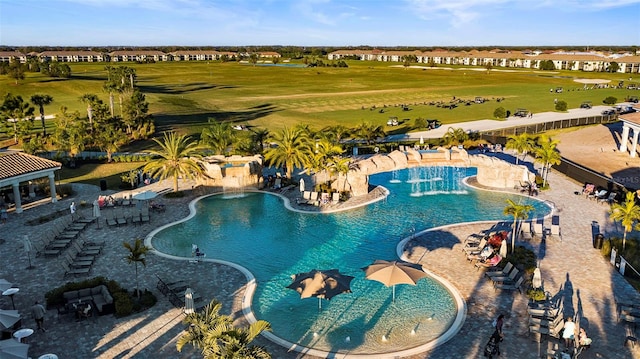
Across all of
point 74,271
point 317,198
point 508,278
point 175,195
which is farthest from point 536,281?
point 175,195

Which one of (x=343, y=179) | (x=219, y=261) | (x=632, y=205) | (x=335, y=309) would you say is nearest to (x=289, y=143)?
(x=343, y=179)

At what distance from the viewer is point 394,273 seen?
19469mm

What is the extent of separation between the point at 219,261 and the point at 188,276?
208cm

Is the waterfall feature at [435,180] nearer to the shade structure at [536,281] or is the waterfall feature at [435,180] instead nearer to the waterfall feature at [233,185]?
the waterfall feature at [233,185]

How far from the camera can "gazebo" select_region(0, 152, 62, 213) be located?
101 ft

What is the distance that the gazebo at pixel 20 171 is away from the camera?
101ft

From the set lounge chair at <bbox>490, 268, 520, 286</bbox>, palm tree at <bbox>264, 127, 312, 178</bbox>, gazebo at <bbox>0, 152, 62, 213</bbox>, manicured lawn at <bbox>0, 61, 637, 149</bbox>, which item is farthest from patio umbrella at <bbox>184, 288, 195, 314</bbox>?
manicured lawn at <bbox>0, 61, 637, 149</bbox>

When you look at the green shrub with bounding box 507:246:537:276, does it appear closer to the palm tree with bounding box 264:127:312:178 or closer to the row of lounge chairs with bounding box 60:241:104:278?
the palm tree with bounding box 264:127:312:178

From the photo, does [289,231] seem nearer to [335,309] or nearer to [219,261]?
[219,261]

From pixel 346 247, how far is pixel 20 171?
21996 mm

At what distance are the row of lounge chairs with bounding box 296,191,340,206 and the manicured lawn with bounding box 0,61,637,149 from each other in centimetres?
2782

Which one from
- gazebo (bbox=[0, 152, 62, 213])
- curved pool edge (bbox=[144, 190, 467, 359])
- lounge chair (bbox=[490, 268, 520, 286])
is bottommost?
curved pool edge (bbox=[144, 190, 467, 359])

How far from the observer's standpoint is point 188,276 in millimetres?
22656

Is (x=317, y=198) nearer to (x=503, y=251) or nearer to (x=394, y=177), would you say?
(x=394, y=177)
